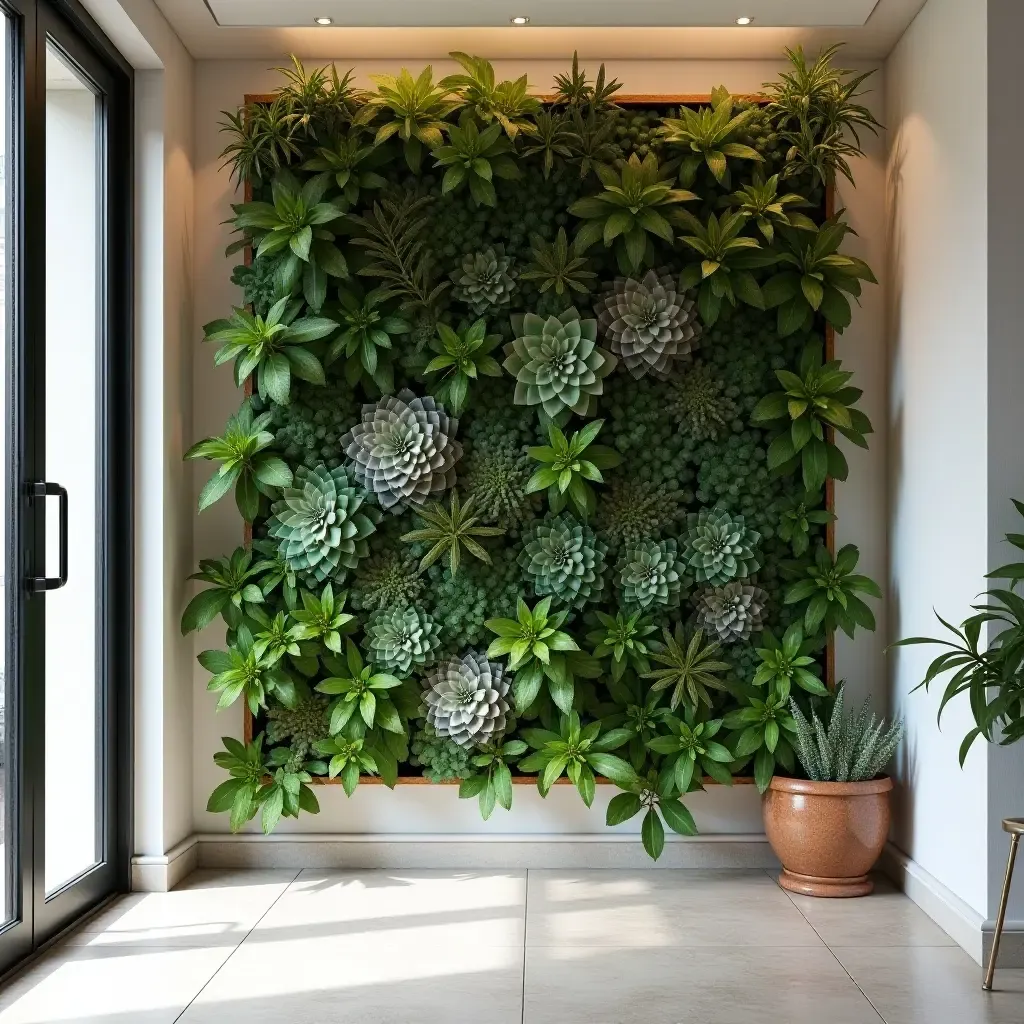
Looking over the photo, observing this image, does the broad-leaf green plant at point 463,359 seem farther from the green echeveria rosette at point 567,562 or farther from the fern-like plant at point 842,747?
the fern-like plant at point 842,747

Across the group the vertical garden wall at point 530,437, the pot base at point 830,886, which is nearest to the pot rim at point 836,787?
the vertical garden wall at point 530,437

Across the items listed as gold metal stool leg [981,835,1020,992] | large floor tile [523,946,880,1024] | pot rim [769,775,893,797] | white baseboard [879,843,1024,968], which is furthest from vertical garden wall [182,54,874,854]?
gold metal stool leg [981,835,1020,992]

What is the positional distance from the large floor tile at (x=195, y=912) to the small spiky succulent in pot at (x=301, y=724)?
0.42 m

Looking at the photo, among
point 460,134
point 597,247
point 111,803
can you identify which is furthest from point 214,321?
point 111,803

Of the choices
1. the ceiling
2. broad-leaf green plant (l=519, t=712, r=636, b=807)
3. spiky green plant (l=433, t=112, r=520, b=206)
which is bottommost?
broad-leaf green plant (l=519, t=712, r=636, b=807)

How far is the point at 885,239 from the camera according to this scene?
373 cm

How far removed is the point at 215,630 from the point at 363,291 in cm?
123

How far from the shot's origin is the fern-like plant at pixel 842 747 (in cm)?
340

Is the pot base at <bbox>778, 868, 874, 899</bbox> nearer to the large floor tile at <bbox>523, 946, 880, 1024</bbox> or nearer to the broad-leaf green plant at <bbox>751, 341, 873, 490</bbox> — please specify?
the large floor tile at <bbox>523, 946, 880, 1024</bbox>

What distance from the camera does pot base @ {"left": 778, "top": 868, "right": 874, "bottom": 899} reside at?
3.38 metres

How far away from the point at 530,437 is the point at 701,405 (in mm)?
553

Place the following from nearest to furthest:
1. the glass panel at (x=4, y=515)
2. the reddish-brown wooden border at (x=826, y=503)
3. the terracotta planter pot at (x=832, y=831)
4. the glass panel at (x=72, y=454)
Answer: the glass panel at (x=4, y=515) → the glass panel at (x=72, y=454) → the terracotta planter pot at (x=832, y=831) → the reddish-brown wooden border at (x=826, y=503)

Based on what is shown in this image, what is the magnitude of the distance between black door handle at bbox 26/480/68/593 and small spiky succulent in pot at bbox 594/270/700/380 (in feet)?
5.57

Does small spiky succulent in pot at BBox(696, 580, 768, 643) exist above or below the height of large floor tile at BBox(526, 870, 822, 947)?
above
